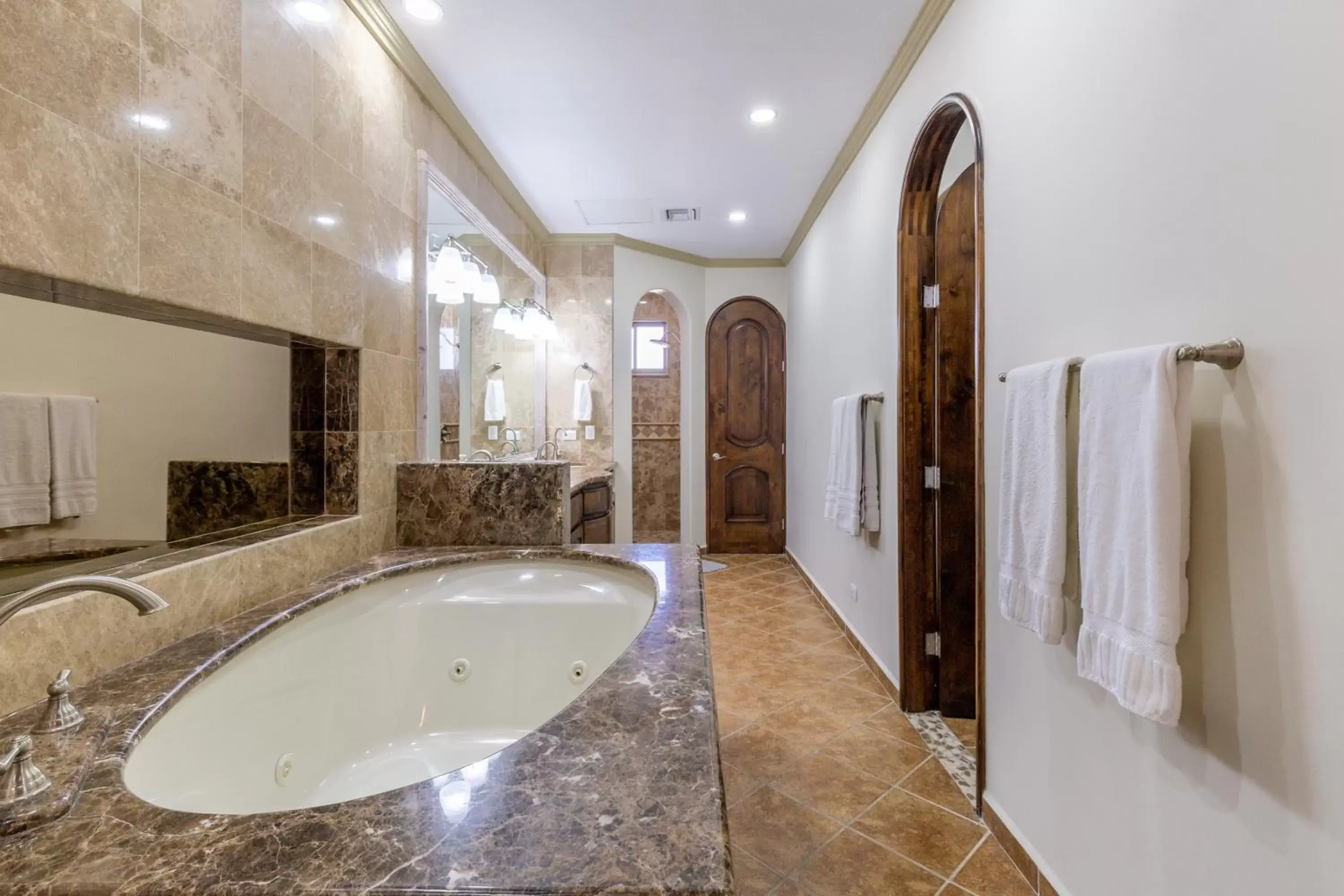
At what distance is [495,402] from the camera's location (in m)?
3.51

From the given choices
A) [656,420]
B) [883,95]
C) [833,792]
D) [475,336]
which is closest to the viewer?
[833,792]

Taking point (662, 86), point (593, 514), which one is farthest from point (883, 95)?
point (593, 514)

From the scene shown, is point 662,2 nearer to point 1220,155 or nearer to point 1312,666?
point 1220,155

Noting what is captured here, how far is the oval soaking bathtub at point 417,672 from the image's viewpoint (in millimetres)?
1323

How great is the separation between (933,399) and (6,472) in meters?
2.61

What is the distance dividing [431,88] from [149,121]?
1.48 meters

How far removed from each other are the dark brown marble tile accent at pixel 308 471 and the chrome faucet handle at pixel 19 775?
1.30 m

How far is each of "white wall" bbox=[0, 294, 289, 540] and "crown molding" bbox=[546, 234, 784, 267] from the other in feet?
9.99

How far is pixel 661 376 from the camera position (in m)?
6.02

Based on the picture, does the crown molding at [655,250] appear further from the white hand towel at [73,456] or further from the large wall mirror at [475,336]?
the white hand towel at [73,456]

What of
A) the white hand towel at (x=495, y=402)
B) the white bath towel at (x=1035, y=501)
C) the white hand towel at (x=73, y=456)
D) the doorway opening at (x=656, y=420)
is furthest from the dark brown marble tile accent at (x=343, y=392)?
the doorway opening at (x=656, y=420)

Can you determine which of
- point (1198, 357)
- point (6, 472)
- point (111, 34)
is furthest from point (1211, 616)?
point (111, 34)

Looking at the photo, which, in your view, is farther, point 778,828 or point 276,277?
point 778,828

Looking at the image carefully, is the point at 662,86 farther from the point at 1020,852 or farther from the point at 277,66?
the point at 1020,852
